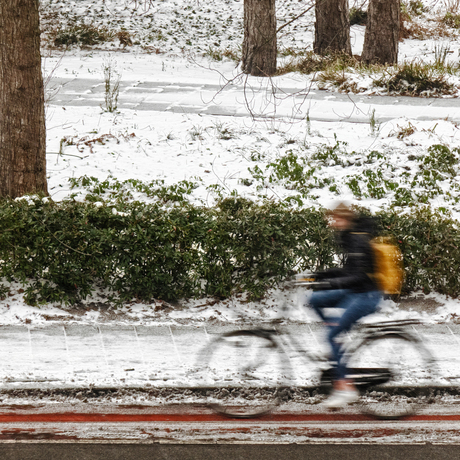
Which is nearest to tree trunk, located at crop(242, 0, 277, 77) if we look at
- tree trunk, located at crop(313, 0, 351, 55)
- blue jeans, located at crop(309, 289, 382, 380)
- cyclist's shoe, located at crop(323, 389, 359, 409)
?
tree trunk, located at crop(313, 0, 351, 55)

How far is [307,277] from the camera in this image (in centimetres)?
421

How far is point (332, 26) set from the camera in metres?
16.8

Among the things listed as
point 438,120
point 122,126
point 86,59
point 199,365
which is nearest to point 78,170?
point 122,126

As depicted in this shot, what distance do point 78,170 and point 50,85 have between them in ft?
20.6

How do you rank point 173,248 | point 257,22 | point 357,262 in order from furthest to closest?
point 257,22 < point 173,248 < point 357,262

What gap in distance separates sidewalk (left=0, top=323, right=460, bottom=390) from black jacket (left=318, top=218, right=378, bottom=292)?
135 centimetres

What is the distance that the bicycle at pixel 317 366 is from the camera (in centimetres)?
442

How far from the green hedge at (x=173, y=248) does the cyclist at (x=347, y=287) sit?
6.10ft

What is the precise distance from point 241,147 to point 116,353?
5847 mm

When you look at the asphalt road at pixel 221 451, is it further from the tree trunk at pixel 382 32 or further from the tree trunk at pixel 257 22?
the tree trunk at pixel 382 32

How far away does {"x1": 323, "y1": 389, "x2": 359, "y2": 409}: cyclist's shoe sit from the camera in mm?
4488

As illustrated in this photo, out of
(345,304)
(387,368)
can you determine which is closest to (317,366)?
(387,368)

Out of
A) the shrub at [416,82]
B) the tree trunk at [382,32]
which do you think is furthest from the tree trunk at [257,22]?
the shrub at [416,82]

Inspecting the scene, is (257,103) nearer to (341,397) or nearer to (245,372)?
(245,372)
